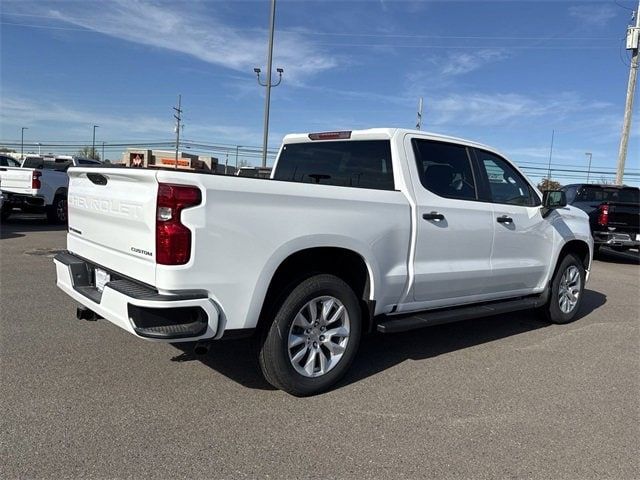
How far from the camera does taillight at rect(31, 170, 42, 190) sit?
509 inches

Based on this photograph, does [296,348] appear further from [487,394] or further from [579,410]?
[579,410]

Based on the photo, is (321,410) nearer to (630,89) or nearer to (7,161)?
(7,161)

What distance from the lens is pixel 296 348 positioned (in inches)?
151

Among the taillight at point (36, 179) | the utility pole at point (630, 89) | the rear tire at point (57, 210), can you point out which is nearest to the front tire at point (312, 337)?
the taillight at point (36, 179)

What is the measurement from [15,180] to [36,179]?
588 mm

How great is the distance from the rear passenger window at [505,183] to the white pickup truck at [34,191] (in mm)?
11373

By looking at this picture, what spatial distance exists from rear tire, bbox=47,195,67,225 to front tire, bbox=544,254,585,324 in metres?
12.1

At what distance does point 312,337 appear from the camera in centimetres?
388

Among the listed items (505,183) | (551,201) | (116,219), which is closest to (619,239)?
(551,201)

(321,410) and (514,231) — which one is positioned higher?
(514,231)

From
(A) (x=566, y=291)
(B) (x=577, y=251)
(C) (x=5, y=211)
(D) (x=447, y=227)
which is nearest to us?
(D) (x=447, y=227)

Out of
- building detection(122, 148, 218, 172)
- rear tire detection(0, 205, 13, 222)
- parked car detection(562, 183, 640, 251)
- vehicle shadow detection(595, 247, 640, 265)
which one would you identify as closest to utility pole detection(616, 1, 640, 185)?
vehicle shadow detection(595, 247, 640, 265)

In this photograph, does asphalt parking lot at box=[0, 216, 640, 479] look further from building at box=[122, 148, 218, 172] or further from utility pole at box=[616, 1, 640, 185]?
utility pole at box=[616, 1, 640, 185]

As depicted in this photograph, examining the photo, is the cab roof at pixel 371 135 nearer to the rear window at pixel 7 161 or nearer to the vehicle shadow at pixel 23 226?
the vehicle shadow at pixel 23 226
